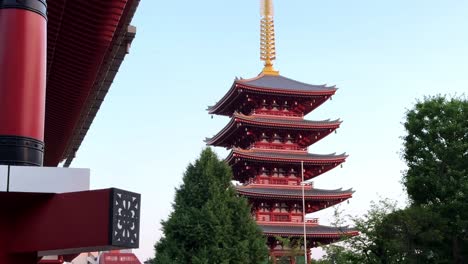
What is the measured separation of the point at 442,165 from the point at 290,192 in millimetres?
11012

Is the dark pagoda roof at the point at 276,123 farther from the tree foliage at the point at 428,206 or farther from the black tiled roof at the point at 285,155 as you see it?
the tree foliage at the point at 428,206

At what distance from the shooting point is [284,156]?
43094 millimetres

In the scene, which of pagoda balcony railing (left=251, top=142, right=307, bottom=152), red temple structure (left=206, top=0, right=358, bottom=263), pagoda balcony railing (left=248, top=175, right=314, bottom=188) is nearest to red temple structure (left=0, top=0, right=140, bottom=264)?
red temple structure (left=206, top=0, right=358, bottom=263)

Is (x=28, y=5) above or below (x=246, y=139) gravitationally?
below

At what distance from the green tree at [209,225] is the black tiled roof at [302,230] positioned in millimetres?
17420

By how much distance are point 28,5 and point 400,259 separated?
30.5 m

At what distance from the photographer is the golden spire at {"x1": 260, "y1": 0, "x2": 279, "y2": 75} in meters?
52.7

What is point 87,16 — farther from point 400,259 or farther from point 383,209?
point 383,209

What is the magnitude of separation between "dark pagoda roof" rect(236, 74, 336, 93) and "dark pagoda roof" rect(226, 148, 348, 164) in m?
4.88

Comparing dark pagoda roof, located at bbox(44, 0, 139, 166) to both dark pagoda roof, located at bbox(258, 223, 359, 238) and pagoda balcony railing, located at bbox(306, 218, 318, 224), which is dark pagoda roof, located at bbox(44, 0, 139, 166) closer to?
dark pagoda roof, located at bbox(258, 223, 359, 238)

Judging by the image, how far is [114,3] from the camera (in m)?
5.94

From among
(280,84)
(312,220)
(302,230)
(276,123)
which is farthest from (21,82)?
(280,84)

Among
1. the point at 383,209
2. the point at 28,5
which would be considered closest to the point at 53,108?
the point at 28,5

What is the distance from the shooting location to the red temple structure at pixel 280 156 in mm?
41812
